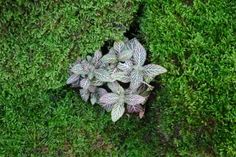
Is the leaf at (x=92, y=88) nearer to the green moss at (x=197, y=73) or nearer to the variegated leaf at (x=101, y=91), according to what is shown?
the variegated leaf at (x=101, y=91)

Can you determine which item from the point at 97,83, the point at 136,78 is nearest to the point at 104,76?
the point at 97,83

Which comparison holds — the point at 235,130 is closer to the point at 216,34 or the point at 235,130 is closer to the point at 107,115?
the point at 216,34

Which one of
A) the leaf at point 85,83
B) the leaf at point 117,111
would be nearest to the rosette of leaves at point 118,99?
the leaf at point 117,111

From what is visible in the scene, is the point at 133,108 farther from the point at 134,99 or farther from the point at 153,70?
the point at 153,70

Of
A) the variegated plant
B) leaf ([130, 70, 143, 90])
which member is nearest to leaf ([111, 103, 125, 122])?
the variegated plant

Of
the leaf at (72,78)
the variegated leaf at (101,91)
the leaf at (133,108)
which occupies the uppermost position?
the leaf at (72,78)

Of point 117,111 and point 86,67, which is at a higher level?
point 86,67

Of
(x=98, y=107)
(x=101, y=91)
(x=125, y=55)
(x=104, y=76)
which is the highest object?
(x=125, y=55)
